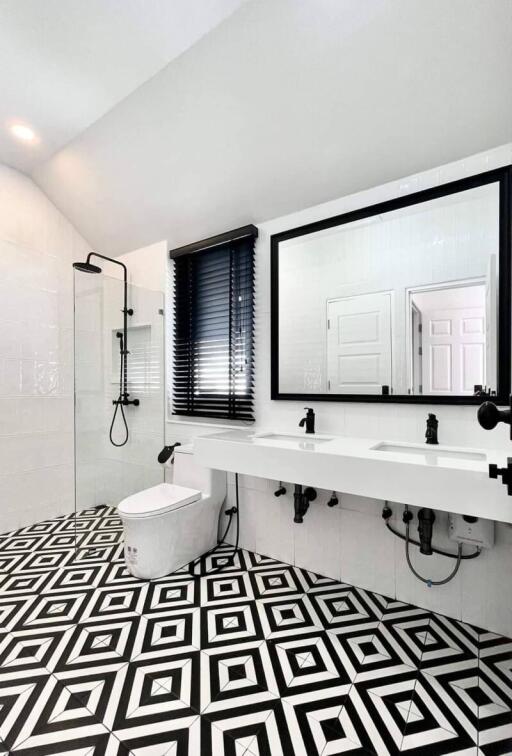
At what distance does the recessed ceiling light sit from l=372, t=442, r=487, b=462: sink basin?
2.90 metres

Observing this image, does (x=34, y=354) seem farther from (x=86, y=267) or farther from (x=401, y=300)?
(x=401, y=300)

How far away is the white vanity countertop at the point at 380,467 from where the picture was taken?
1276mm

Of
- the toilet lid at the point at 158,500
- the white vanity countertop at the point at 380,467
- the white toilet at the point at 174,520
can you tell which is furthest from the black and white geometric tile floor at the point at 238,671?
the white vanity countertop at the point at 380,467

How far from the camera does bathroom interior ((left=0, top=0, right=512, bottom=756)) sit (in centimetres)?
135

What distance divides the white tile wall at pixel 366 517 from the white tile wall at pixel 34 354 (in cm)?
139

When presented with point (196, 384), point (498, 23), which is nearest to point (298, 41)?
point (498, 23)

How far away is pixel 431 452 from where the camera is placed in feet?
5.61

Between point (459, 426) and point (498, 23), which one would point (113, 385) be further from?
point (498, 23)

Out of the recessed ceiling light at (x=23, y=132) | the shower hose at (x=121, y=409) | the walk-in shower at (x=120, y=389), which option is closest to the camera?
the recessed ceiling light at (x=23, y=132)

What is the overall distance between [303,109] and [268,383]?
1484mm

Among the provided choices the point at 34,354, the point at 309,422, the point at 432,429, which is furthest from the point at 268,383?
the point at 34,354

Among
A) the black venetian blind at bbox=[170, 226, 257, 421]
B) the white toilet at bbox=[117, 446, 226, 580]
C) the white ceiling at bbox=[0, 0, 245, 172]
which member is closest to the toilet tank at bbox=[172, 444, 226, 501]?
the white toilet at bbox=[117, 446, 226, 580]

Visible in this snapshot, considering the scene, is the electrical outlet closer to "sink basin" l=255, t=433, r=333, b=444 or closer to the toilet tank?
"sink basin" l=255, t=433, r=333, b=444

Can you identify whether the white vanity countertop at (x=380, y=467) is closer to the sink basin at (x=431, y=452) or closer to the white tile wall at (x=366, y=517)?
the sink basin at (x=431, y=452)
